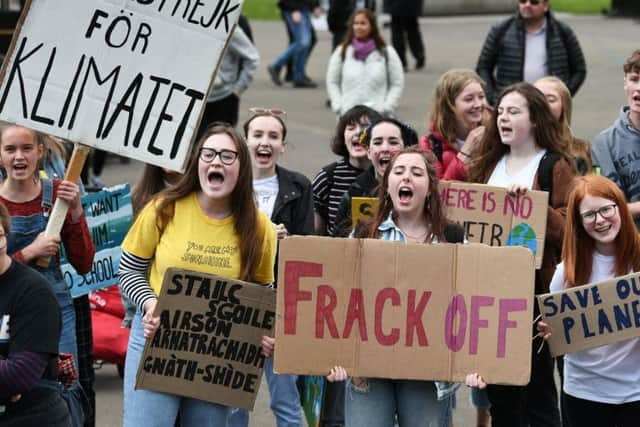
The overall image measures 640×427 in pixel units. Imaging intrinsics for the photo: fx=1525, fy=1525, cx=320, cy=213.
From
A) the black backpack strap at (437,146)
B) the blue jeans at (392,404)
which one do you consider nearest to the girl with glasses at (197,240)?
the blue jeans at (392,404)

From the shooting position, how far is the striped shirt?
24.6 ft

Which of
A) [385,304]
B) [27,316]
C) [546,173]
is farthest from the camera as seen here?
[546,173]

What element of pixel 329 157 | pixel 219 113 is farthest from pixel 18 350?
pixel 329 157

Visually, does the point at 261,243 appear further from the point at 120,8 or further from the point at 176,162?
the point at 120,8

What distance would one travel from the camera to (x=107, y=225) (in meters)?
7.73

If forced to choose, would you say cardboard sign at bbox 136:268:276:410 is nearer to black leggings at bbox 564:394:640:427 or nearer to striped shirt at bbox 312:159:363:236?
black leggings at bbox 564:394:640:427

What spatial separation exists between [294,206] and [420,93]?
12230 mm

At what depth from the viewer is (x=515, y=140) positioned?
22.6ft

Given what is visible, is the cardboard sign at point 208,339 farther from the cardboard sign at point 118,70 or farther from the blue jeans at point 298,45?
the blue jeans at point 298,45

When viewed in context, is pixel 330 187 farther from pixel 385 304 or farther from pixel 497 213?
pixel 385 304

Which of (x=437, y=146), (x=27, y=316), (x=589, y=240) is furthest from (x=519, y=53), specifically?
(x=27, y=316)

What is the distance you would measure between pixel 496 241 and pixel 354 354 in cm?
153

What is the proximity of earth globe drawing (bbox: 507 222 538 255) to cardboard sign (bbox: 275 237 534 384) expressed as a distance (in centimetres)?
118

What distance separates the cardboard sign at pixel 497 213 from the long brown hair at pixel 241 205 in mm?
1143
